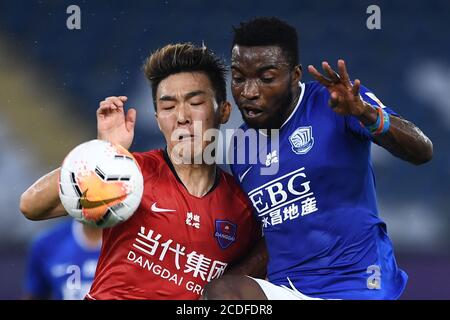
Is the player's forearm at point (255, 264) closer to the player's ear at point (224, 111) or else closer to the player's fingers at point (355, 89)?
the player's ear at point (224, 111)

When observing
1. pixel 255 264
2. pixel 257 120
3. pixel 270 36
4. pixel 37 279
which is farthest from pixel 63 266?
pixel 270 36

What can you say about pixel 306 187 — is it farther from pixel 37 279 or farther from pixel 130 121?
pixel 37 279

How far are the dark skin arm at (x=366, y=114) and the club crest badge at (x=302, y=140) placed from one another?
0.38 m

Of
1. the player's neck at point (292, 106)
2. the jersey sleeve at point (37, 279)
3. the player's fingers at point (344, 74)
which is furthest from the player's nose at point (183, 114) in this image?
the jersey sleeve at point (37, 279)

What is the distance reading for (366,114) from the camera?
11.4 feet

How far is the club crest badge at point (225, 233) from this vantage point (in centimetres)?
409

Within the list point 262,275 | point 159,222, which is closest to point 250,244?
point 262,275

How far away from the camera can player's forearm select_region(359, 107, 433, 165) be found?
3543 mm

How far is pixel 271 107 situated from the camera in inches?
153

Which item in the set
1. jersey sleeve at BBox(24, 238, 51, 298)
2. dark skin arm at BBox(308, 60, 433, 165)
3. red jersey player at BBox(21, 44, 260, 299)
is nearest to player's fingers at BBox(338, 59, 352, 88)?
dark skin arm at BBox(308, 60, 433, 165)

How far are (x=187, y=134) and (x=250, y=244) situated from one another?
69 centimetres

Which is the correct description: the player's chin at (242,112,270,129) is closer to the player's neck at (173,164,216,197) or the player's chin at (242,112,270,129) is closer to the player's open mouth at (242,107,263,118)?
the player's open mouth at (242,107,263,118)

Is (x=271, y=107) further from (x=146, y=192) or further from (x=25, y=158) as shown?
(x=25, y=158)

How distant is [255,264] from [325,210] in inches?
21.7
